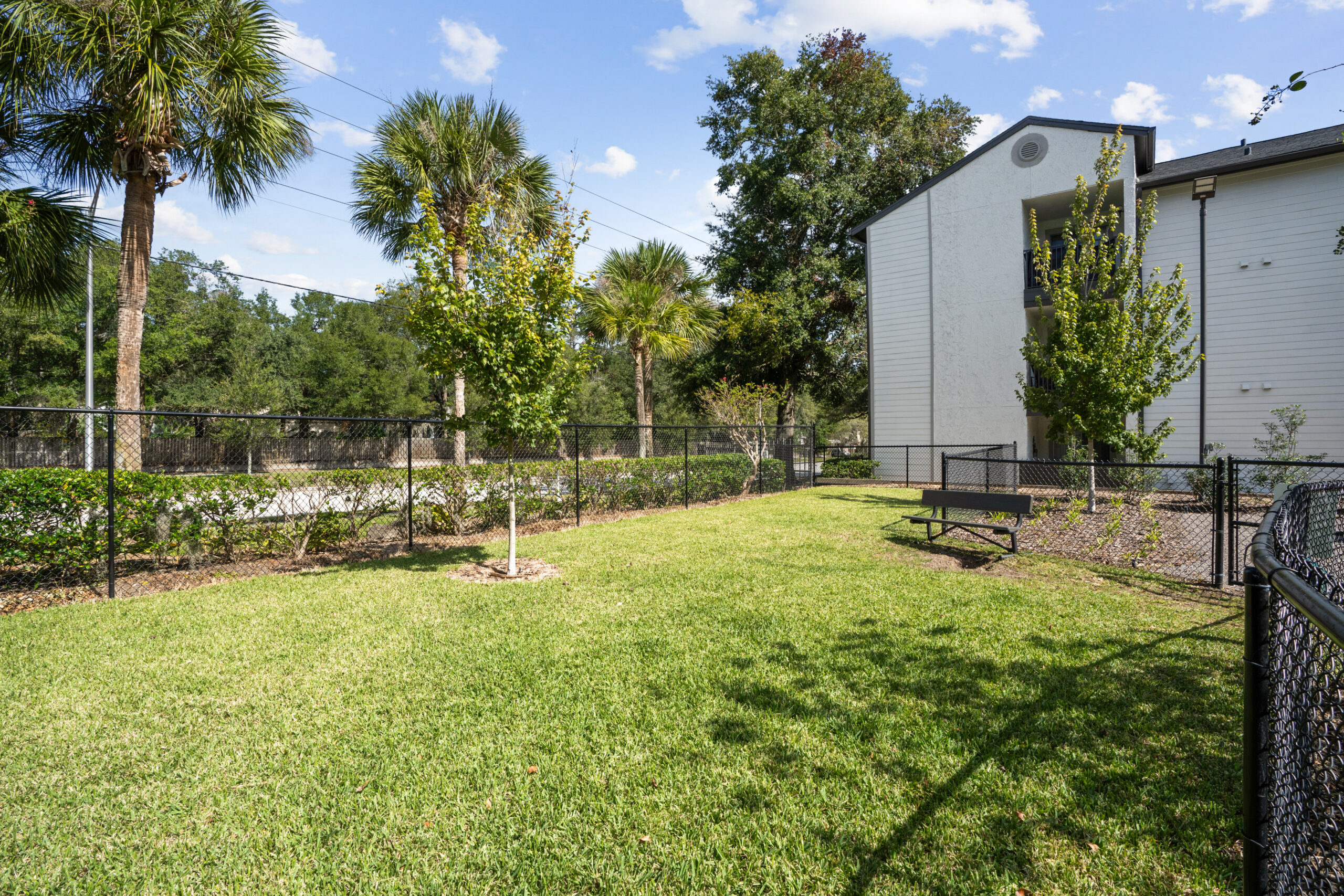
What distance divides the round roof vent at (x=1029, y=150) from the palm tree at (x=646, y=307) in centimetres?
1012

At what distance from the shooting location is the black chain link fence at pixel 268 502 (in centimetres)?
590

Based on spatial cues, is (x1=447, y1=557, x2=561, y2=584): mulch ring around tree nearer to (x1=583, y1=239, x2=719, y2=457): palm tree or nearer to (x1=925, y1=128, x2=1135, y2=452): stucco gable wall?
(x1=583, y1=239, x2=719, y2=457): palm tree

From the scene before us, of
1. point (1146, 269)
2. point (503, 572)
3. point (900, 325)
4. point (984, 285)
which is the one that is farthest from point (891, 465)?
point (503, 572)

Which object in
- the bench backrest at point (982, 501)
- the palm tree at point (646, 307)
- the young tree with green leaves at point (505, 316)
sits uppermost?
the palm tree at point (646, 307)

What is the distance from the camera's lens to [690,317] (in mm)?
18203

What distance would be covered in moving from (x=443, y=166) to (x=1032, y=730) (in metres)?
13.8

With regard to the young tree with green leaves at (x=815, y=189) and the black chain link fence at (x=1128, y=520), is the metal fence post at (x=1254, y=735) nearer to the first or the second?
the black chain link fence at (x=1128, y=520)

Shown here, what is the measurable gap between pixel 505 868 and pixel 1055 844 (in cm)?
224

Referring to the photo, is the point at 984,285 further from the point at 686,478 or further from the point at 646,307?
the point at 686,478

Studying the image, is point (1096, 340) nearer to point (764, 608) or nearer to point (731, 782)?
point (764, 608)

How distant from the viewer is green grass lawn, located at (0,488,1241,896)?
90.5 inches

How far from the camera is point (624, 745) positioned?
314 cm

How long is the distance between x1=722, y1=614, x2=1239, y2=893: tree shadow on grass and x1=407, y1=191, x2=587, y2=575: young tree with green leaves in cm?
397

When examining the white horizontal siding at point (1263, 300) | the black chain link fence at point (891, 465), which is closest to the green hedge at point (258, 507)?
the black chain link fence at point (891, 465)
